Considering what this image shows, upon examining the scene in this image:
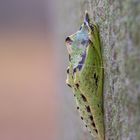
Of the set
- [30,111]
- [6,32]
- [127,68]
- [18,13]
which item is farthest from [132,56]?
[18,13]

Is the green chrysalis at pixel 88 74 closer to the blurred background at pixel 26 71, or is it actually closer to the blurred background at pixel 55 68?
the blurred background at pixel 55 68

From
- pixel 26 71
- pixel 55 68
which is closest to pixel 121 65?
pixel 55 68

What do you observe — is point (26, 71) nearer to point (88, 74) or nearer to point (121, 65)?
point (88, 74)

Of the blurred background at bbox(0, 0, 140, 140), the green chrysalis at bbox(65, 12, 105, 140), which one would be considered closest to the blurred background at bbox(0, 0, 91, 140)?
the blurred background at bbox(0, 0, 140, 140)

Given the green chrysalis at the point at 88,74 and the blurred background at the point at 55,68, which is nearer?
the blurred background at the point at 55,68

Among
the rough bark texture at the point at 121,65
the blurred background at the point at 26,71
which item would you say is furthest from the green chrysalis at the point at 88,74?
the blurred background at the point at 26,71

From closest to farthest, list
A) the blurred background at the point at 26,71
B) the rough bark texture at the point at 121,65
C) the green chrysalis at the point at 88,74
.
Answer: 1. the rough bark texture at the point at 121,65
2. the green chrysalis at the point at 88,74
3. the blurred background at the point at 26,71

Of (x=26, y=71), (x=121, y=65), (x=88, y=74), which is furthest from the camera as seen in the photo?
(x=26, y=71)
